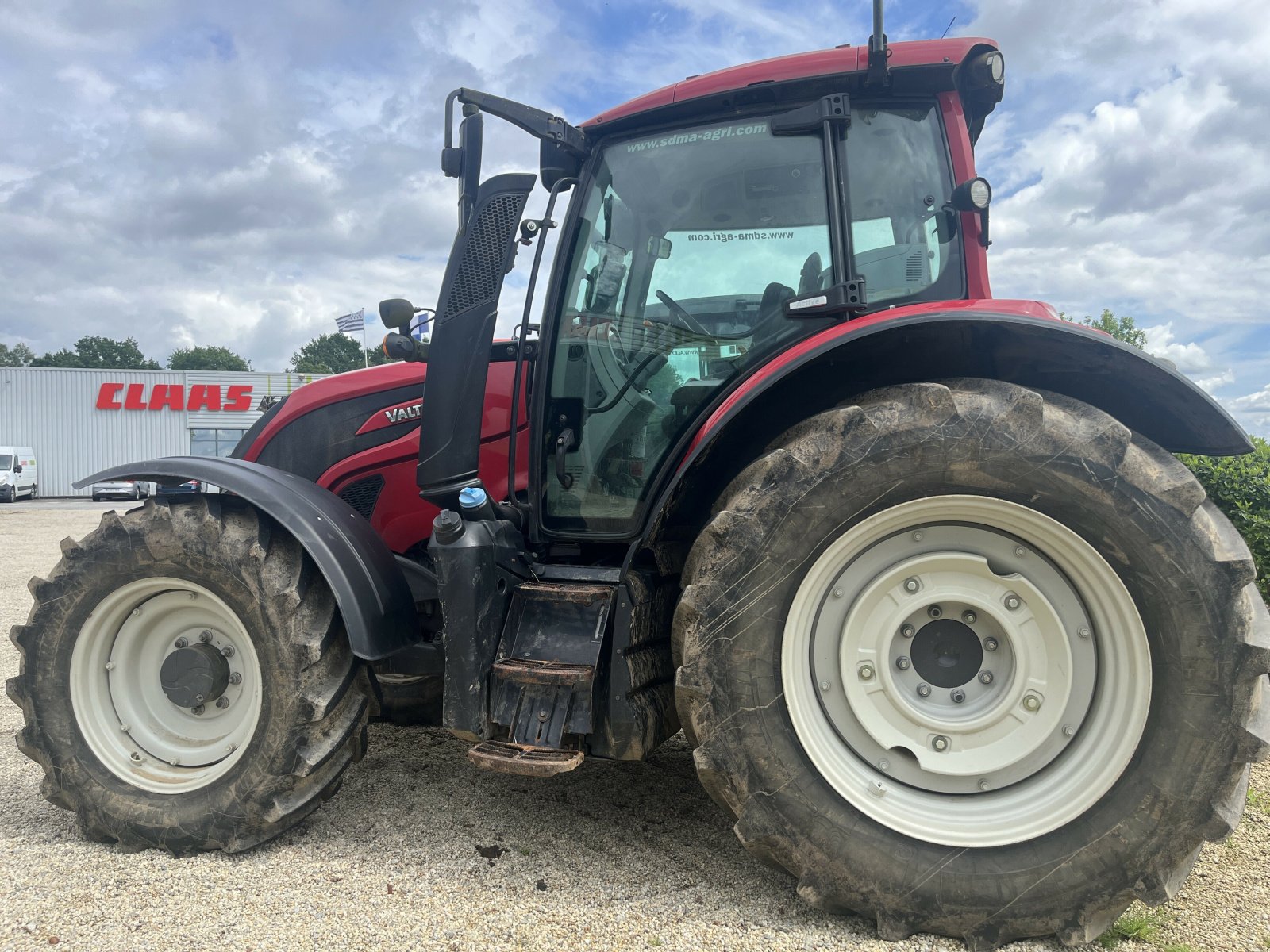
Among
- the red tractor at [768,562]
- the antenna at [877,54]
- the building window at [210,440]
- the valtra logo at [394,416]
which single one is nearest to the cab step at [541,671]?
the red tractor at [768,562]

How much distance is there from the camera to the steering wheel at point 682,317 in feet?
9.19

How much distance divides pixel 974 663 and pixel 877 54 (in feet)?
6.11

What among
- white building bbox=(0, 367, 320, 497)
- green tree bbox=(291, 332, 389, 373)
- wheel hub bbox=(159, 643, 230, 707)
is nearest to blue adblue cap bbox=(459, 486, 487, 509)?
wheel hub bbox=(159, 643, 230, 707)

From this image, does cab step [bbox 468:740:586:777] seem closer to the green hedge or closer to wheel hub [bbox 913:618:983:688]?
wheel hub [bbox 913:618:983:688]

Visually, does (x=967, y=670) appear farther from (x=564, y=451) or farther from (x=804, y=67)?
(x=804, y=67)

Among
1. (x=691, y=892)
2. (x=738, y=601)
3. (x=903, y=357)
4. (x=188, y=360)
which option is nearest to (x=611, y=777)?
(x=691, y=892)

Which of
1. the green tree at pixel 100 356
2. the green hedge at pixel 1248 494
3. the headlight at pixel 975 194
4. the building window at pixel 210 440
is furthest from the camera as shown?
the green tree at pixel 100 356

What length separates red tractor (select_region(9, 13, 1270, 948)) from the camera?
2127 millimetres

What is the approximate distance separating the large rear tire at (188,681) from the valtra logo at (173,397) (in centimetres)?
3216

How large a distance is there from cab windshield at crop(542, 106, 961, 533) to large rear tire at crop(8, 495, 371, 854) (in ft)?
3.09

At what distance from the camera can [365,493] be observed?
11.9 feet

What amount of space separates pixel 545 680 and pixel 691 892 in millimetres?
754

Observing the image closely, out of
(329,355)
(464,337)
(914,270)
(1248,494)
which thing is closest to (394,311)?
(464,337)

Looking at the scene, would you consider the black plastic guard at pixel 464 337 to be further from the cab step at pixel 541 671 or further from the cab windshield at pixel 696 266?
the cab step at pixel 541 671
